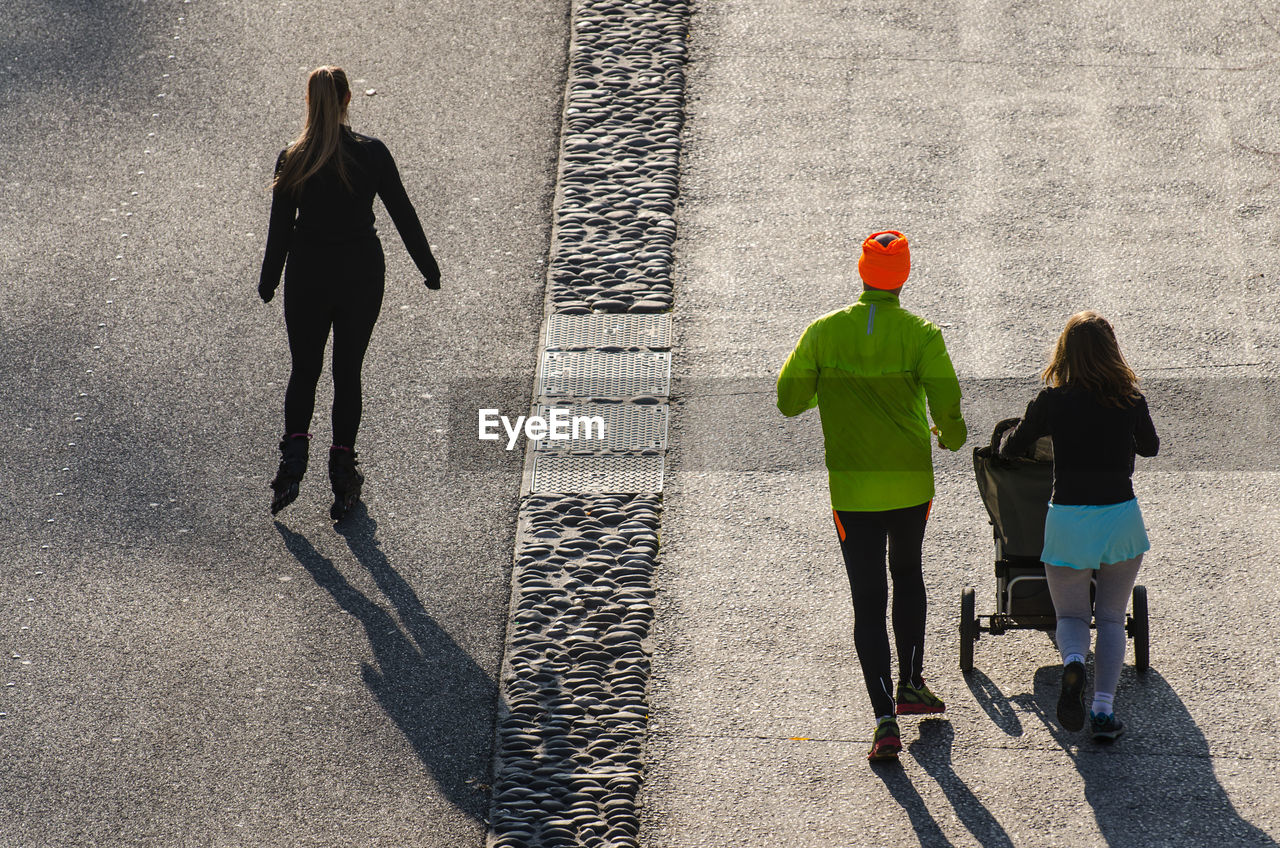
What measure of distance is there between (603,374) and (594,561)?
4.89 feet

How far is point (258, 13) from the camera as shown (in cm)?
1116

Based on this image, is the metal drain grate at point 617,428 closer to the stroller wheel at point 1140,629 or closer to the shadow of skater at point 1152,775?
the shadow of skater at point 1152,775

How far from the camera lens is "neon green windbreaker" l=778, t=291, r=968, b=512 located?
514 centimetres

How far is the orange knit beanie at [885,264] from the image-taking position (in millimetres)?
5125

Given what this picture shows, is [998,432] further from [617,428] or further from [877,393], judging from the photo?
[617,428]

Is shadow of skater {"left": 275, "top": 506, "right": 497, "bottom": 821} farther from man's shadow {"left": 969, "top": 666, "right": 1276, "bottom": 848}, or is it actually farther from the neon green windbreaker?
man's shadow {"left": 969, "top": 666, "right": 1276, "bottom": 848}

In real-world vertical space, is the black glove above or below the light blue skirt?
above

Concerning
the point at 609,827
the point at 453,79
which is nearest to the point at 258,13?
the point at 453,79

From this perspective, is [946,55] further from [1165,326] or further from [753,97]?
[1165,326]

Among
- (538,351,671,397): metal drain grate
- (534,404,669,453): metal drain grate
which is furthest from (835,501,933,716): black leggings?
(538,351,671,397): metal drain grate

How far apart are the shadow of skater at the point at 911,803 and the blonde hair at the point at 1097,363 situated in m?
1.64

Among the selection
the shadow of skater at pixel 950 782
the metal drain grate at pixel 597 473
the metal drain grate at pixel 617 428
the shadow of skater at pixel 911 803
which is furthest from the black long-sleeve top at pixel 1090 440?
the metal drain grate at pixel 617 428

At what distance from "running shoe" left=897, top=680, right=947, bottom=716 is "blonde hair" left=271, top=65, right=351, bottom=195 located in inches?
131

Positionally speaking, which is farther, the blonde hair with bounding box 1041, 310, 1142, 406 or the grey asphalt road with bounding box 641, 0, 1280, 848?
the grey asphalt road with bounding box 641, 0, 1280, 848
